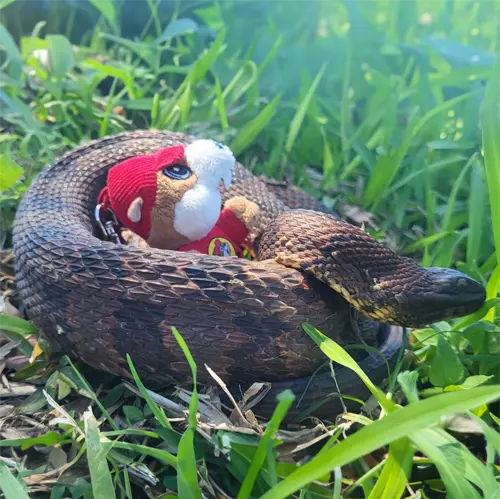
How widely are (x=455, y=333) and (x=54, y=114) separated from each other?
2.31m

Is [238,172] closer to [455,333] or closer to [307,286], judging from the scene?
[307,286]

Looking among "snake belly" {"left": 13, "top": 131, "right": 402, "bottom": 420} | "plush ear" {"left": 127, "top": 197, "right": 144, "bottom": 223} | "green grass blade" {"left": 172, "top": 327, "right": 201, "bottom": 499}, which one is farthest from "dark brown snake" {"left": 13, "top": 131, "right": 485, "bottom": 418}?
"green grass blade" {"left": 172, "top": 327, "right": 201, "bottom": 499}

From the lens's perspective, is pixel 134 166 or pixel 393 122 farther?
pixel 393 122

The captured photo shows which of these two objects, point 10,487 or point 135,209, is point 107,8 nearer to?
point 135,209

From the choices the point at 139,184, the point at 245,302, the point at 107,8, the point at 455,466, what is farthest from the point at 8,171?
the point at 107,8

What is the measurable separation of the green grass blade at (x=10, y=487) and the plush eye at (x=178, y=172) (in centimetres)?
103

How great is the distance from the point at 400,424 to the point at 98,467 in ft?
2.32

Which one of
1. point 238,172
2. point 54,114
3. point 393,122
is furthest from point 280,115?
point 54,114

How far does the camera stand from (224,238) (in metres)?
2.15

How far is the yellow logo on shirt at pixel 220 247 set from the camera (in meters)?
2.09

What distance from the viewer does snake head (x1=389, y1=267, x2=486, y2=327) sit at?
5.92 ft

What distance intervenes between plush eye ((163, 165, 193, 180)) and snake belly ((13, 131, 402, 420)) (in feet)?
0.99

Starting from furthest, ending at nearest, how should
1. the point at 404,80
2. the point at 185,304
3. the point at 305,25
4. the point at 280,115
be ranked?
the point at 305,25
the point at 404,80
the point at 280,115
the point at 185,304

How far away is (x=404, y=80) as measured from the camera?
3.82 meters
